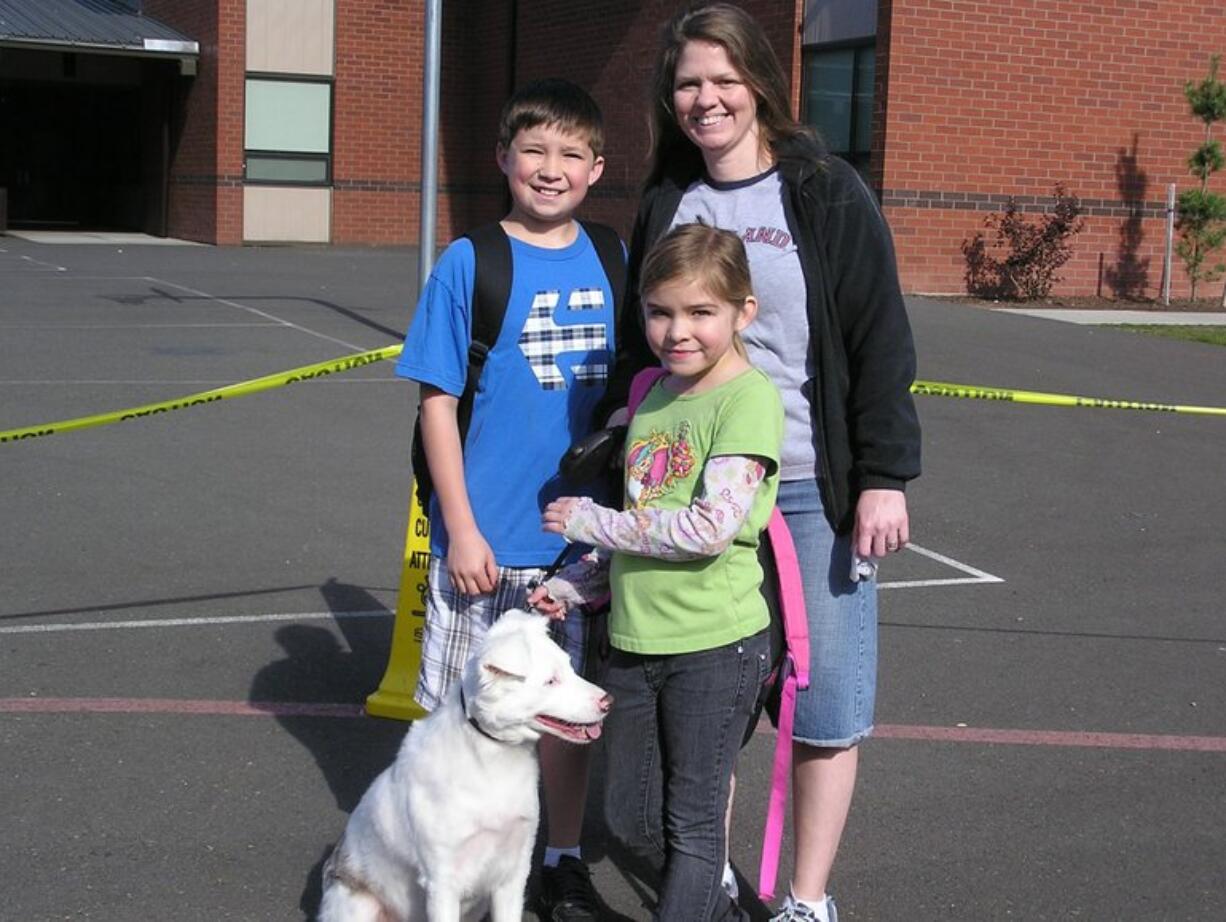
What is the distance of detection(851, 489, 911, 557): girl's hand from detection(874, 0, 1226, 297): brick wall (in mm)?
15949

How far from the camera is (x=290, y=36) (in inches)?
1134

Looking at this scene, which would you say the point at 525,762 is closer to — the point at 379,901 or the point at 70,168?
the point at 379,901

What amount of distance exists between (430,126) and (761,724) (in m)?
5.33

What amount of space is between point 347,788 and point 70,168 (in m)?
34.7

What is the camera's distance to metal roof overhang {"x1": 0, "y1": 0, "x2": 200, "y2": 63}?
27.9m

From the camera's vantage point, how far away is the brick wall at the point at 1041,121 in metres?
18.7

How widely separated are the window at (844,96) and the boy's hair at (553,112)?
624 inches

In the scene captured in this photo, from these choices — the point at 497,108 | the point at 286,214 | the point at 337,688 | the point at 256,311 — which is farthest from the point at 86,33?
the point at 337,688

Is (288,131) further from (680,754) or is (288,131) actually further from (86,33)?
(680,754)

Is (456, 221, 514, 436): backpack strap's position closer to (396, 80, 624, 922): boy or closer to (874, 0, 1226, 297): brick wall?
(396, 80, 624, 922): boy

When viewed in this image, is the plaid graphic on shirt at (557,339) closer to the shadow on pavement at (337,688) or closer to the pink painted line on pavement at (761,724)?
the shadow on pavement at (337,688)

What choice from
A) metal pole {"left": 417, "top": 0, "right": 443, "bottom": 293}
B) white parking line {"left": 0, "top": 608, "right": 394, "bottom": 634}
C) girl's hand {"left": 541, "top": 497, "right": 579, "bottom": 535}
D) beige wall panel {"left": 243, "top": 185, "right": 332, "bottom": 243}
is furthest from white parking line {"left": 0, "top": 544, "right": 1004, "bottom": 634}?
beige wall panel {"left": 243, "top": 185, "right": 332, "bottom": 243}

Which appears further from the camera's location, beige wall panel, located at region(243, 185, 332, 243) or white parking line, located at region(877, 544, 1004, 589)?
beige wall panel, located at region(243, 185, 332, 243)

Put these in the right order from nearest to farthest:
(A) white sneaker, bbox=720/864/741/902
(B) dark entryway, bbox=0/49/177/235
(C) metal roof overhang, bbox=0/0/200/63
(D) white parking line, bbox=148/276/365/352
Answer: (A) white sneaker, bbox=720/864/741/902
(D) white parking line, bbox=148/276/365/352
(C) metal roof overhang, bbox=0/0/200/63
(B) dark entryway, bbox=0/49/177/235
